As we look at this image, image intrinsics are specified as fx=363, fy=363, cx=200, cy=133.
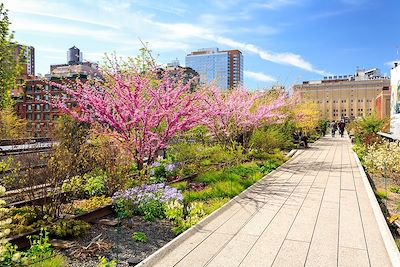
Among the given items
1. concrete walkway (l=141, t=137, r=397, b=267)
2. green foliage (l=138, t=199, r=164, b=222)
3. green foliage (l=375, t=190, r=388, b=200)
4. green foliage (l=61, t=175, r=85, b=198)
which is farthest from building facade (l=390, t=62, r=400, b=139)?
green foliage (l=61, t=175, r=85, b=198)

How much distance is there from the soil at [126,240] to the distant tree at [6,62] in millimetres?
4474

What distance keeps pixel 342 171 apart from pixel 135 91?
8.09 meters

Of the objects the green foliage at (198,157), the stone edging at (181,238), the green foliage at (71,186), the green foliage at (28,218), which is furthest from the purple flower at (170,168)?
the green foliage at (28,218)

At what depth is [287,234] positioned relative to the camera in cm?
542

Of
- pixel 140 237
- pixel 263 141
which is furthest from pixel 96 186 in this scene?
pixel 263 141

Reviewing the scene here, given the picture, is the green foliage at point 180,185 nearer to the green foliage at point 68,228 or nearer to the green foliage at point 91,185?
the green foliage at point 91,185

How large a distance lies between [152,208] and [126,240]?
1.23m

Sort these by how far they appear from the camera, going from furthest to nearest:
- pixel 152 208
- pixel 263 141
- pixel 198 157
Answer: pixel 263 141, pixel 198 157, pixel 152 208

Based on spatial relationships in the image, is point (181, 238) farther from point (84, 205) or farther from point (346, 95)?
point (346, 95)

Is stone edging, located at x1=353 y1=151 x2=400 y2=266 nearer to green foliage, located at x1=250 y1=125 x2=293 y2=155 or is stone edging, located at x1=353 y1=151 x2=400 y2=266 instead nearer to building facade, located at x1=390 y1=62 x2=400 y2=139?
green foliage, located at x1=250 y1=125 x2=293 y2=155

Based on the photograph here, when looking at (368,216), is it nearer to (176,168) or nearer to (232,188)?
(232,188)

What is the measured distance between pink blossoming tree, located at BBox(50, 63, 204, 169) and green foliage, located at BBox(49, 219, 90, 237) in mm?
3205

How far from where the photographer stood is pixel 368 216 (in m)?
6.48

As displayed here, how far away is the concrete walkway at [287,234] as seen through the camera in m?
4.45
